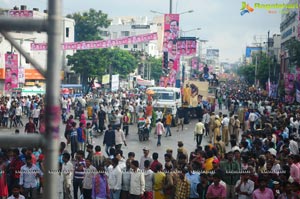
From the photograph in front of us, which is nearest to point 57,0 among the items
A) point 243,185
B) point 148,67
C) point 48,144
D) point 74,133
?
point 48,144

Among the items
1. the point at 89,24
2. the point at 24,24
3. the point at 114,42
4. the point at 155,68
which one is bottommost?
the point at 24,24

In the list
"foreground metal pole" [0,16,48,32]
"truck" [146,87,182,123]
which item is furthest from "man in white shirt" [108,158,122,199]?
"truck" [146,87,182,123]

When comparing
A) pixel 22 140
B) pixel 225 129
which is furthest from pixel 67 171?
pixel 225 129

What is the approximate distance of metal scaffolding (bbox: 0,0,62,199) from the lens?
8.98 ft

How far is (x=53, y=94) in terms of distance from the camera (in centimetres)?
279

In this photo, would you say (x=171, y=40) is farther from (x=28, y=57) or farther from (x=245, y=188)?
(x=28, y=57)

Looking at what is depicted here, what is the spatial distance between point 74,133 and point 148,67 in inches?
2495

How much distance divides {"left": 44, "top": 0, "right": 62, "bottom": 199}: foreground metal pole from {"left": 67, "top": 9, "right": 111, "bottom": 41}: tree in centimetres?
5676

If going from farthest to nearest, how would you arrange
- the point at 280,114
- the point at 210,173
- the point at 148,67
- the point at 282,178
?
1. the point at 148,67
2. the point at 280,114
3. the point at 210,173
4. the point at 282,178

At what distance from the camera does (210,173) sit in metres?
10.2

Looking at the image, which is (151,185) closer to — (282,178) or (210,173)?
(210,173)

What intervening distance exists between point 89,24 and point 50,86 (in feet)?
192

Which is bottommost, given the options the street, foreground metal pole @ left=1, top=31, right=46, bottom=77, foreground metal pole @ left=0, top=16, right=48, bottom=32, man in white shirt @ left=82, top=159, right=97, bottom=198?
the street

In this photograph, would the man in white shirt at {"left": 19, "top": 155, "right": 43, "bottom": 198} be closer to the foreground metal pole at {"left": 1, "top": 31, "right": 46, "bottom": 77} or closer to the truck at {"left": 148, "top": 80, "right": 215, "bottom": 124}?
the foreground metal pole at {"left": 1, "top": 31, "right": 46, "bottom": 77}
